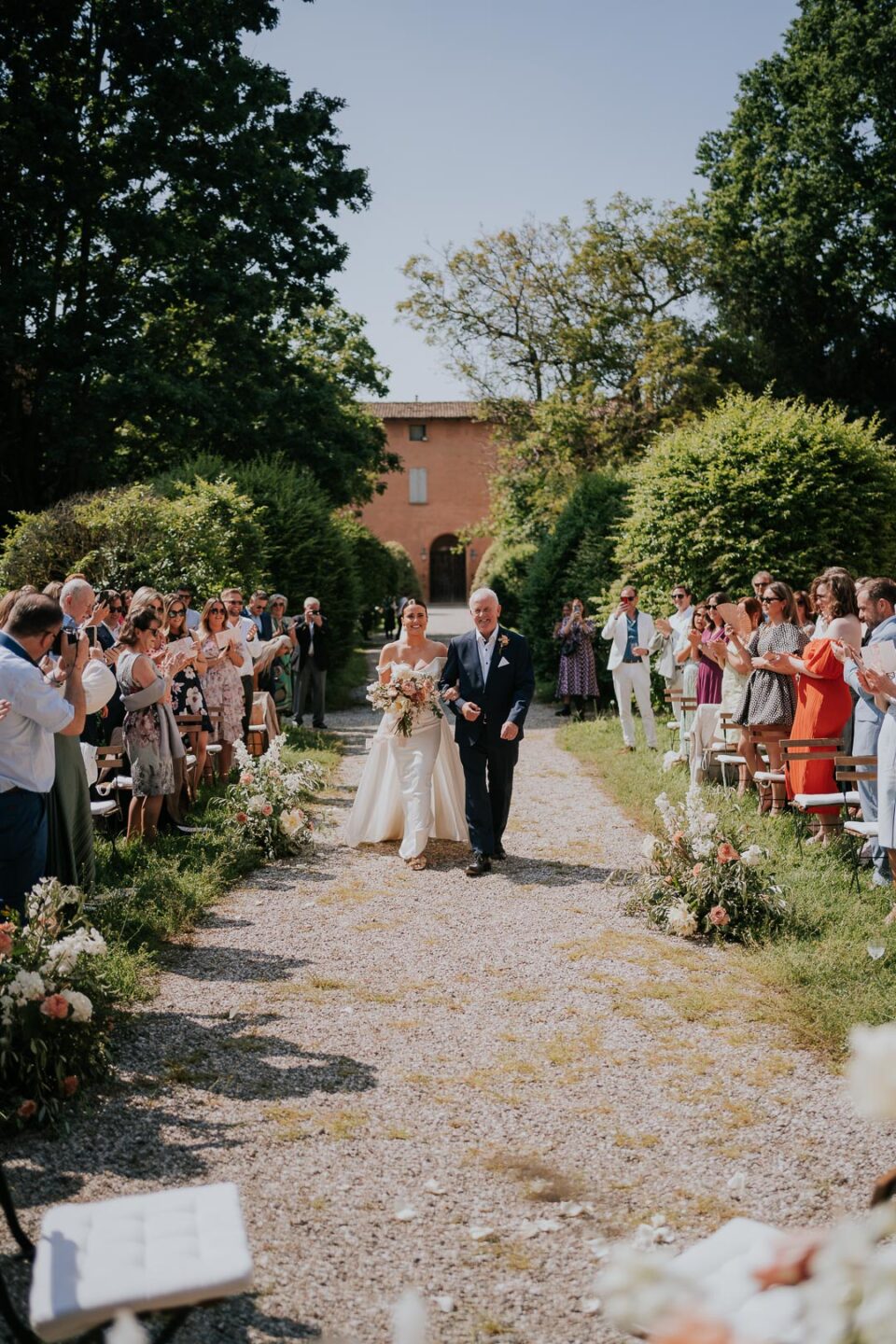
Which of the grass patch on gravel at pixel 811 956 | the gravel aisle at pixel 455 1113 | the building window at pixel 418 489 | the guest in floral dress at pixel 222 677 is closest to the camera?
the gravel aisle at pixel 455 1113

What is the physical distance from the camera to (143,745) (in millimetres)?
8867

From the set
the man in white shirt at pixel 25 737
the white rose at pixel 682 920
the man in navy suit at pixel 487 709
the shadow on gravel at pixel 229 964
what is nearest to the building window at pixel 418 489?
the man in navy suit at pixel 487 709

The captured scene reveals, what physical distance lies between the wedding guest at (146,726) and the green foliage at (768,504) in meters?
9.66

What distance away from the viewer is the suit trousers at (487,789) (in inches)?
360

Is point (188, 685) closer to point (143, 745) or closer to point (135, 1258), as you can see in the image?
point (143, 745)

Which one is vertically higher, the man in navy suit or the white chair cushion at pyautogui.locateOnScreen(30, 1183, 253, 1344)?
the man in navy suit

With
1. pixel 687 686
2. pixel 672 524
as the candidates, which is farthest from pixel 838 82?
pixel 687 686

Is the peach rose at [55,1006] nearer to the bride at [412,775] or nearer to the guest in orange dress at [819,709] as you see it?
the bride at [412,775]

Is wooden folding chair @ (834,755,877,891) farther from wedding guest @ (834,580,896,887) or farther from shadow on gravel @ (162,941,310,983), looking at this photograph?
shadow on gravel @ (162,941,310,983)

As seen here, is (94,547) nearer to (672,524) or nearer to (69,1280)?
(672,524)

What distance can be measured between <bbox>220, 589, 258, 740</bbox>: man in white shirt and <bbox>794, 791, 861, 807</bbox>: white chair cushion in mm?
5815

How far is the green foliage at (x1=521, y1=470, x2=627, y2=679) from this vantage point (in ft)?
71.4

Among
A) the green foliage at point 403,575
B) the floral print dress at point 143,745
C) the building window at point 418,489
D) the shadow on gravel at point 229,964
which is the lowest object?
the shadow on gravel at point 229,964

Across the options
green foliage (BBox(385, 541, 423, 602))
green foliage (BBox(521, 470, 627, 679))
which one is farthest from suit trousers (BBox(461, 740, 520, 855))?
green foliage (BBox(385, 541, 423, 602))
